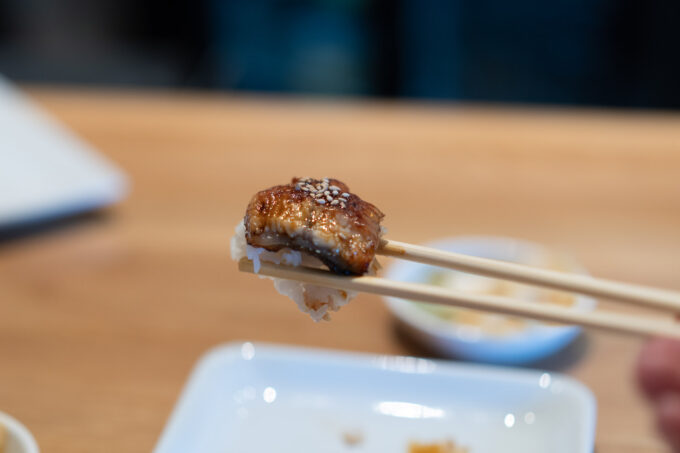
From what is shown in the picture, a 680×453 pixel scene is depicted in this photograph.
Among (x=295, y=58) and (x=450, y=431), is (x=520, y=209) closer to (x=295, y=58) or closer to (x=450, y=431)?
(x=450, y=431)

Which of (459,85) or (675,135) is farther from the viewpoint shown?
(459,85)

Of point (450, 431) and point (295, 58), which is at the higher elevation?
point (295, 58)

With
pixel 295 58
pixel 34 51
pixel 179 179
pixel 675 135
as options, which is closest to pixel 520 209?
pixel 675 135

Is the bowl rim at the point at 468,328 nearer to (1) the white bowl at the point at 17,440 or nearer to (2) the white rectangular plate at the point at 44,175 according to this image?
(1) the white bowl at the point at 17,440

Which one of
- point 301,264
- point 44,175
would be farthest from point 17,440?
point 44,175

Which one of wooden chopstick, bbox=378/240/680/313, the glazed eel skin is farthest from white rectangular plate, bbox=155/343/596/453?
the glazed eel skin
